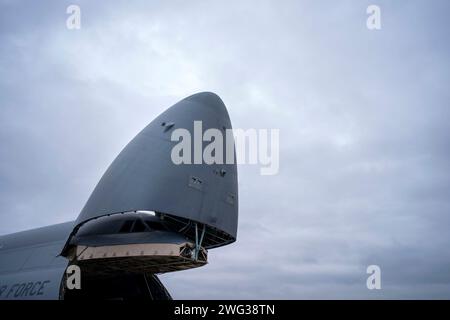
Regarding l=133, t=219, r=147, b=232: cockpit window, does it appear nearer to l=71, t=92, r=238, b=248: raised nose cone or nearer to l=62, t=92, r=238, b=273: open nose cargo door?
l=62, t=92, r=238, b=273: open nose cargo door

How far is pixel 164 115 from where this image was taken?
105 ft

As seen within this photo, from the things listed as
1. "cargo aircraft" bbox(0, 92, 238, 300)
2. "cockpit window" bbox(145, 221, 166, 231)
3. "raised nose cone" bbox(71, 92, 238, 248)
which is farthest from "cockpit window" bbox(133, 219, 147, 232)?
"raised nose cone" bbox(71, 92, 238, 248)

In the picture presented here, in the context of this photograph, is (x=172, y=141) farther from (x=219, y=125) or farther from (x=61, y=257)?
(x=61, y=257)

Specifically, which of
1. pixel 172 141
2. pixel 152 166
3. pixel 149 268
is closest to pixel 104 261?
pixel 149 268

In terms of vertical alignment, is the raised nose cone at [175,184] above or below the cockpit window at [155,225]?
above

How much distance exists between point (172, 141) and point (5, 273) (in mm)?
17841

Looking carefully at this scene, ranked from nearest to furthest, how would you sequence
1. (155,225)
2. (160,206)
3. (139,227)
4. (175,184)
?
1. (160,206)
2. (175,184)
3. (139,227)
4. (155,225)

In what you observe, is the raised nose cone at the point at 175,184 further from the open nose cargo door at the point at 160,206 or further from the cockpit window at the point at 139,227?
the cockpit window at the point at 139,227

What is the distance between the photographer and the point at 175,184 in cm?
2772

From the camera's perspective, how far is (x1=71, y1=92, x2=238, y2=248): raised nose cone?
2684cm

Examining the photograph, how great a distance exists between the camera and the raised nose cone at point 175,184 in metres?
26.8

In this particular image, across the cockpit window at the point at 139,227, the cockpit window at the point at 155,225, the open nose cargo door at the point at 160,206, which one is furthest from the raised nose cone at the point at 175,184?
the cockpit window at the point at 139,227

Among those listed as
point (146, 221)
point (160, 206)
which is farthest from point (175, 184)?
point (146, 221)

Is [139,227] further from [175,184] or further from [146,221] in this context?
[175,184]
